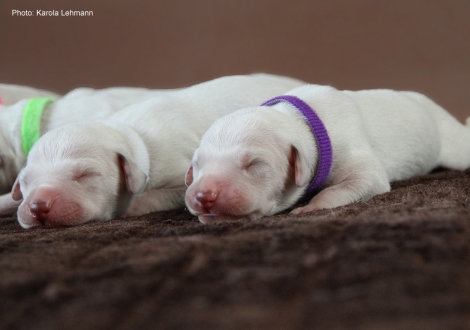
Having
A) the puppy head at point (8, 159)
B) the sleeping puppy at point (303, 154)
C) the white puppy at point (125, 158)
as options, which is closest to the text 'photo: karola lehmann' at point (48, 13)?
the puppy head at point (8, 159)

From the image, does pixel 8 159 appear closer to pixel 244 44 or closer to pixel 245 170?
pixel 245 170

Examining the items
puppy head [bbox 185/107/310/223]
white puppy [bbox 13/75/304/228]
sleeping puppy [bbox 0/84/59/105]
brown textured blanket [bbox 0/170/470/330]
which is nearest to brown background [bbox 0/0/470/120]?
sleeping puppy [bbox 0/84/59/105]

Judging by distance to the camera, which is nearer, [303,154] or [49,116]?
[303,154]

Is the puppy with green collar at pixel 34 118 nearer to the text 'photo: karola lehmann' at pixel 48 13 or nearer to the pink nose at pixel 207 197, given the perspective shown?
the pink nose at pixel 207 197

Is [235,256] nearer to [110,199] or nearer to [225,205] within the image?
[225,205]

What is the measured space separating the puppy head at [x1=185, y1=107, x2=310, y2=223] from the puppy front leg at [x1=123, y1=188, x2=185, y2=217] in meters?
0.28

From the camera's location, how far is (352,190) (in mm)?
1585

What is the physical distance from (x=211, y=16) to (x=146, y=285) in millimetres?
3058

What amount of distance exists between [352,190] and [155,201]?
0.70 metres

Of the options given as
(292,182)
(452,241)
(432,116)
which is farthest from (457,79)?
(452,241)

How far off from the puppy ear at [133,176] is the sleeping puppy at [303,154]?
0.19 m

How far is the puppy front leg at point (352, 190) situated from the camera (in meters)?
1.49

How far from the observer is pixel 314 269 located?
770mm

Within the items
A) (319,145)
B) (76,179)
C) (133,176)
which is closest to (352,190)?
(319,145)
